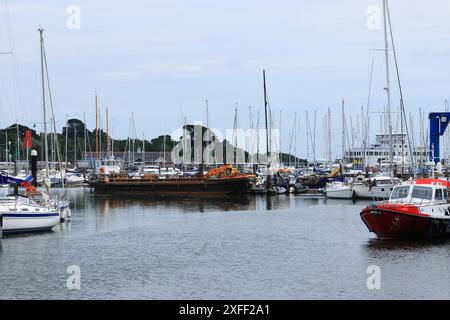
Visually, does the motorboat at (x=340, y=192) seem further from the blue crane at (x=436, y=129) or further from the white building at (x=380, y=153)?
the white building at (x=380, y=153)

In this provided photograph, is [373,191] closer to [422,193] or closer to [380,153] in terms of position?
[422,193]

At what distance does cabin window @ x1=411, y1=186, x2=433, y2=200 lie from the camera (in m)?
49.3

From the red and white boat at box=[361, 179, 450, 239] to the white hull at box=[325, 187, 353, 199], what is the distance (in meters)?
46.0

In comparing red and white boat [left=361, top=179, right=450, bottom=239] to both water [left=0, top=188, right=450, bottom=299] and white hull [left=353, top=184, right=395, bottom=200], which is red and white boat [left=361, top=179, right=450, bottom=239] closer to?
water [left=0, top=188, right=450, bottom=299]

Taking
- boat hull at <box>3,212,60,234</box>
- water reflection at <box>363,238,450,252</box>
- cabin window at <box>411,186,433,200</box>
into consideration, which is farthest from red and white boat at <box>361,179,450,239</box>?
boat hull at <box>3,212,60,234</box>

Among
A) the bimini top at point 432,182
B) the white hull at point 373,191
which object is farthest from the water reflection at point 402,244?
the white hull at point 373,191

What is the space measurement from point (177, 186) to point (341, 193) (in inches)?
1009

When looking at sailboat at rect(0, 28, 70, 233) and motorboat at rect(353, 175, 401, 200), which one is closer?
sailboat at rect(0, 28, 70, 233)

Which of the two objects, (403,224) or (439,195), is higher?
(439,195)

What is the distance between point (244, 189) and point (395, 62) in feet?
125

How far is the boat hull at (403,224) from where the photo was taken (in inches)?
1882

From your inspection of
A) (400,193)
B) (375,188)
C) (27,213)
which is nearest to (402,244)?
(400,193)

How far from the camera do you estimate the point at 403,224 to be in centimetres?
4797
